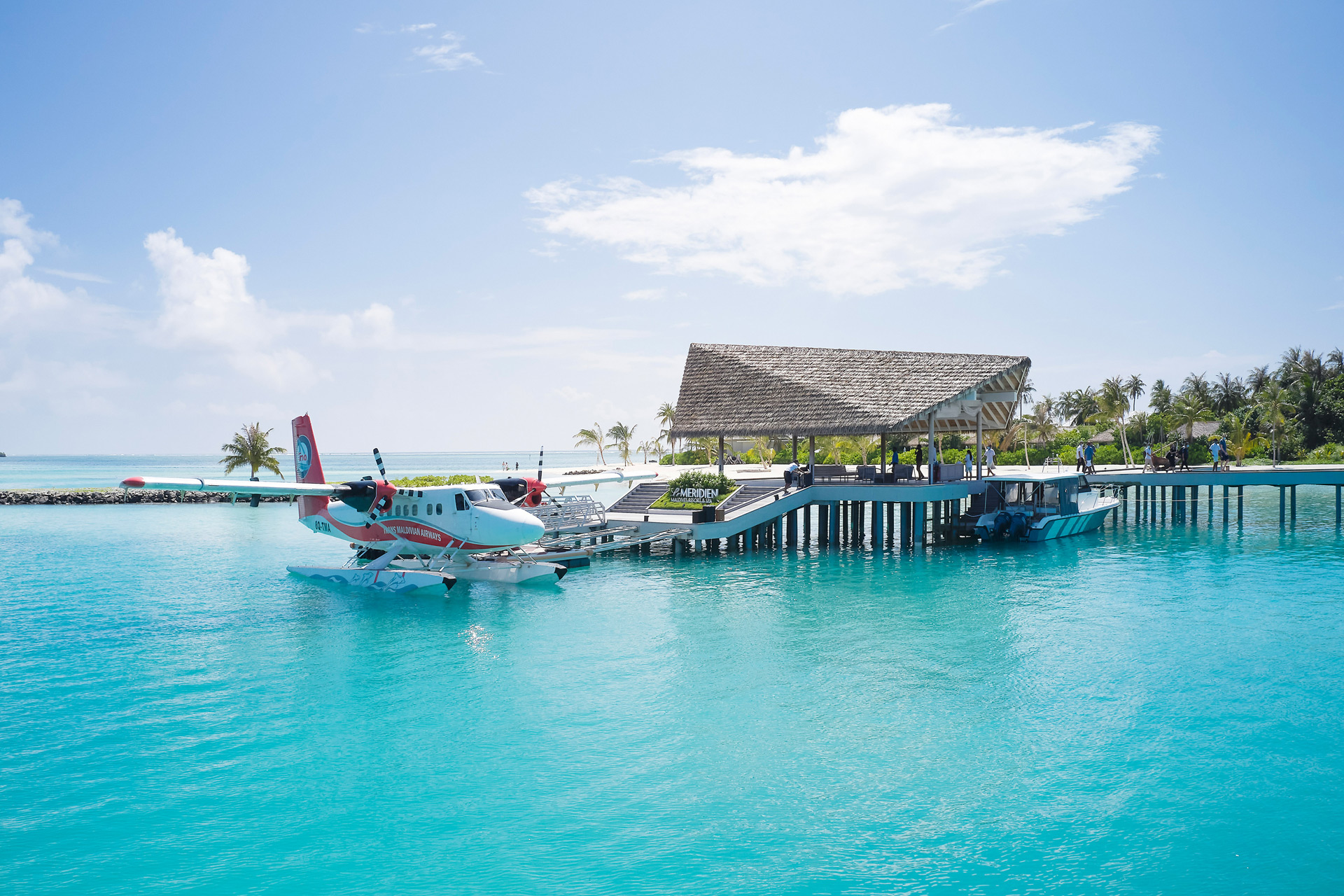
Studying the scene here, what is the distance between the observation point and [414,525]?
86.8 ft

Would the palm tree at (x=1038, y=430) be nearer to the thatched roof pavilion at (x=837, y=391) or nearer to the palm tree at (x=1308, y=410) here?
the palm tree at (x=1308, y=410)

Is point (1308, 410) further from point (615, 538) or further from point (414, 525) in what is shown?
point (414, 525)

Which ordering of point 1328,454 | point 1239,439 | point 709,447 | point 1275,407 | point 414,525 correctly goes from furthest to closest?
point 709,447, point 1328,454, point 1275,407, point 1239,439, point 414,525

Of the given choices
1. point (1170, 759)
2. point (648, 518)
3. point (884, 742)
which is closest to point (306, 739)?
point (884, 742)

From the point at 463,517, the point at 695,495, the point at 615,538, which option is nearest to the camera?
the point at 463,517

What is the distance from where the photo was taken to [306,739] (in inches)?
540

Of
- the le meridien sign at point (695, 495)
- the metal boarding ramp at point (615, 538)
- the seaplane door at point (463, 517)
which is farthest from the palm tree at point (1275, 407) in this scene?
the seaplane door at point (463, 517)

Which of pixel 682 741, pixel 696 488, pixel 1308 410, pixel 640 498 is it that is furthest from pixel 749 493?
pixel 1308 410

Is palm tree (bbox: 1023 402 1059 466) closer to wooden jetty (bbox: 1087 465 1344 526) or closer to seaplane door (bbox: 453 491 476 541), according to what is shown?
wooden jetty (bbox: 1087 465 1344 526)

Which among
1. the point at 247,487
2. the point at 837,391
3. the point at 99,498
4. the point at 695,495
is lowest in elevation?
the point at 99,498

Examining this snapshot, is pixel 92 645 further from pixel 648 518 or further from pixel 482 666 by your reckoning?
pixel 648 518

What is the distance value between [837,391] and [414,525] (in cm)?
1871

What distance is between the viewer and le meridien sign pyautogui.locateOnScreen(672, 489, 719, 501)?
113ft

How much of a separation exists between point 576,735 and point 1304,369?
8396cm
